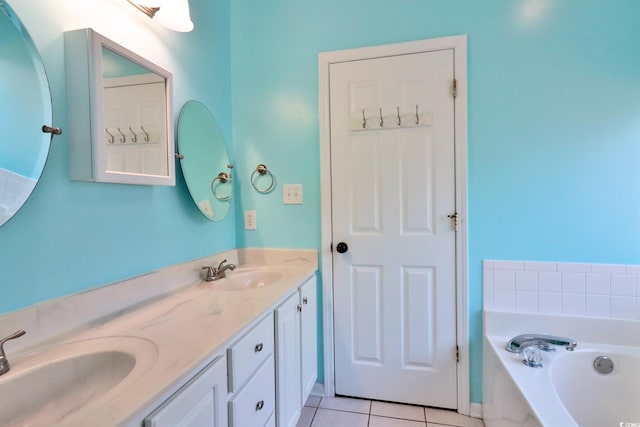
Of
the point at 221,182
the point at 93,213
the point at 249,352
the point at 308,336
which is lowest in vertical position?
the point at 308,336

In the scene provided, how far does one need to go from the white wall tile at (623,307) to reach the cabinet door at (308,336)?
159 centimetres

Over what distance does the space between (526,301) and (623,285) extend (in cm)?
46

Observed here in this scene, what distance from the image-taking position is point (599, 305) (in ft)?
5.21

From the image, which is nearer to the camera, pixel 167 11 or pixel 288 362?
pixel 167 11

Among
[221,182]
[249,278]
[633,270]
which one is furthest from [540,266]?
[221,182]

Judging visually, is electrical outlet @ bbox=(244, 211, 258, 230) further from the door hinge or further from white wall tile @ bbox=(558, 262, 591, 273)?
white wall tile @ bbox=(558, 262, 591, 273)

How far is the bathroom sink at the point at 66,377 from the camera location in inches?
27.9

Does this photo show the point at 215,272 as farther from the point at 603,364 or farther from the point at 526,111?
the point at 603,364

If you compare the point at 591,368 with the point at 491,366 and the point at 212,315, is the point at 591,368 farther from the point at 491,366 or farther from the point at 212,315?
the point at 212,315

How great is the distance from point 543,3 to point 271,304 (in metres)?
2.07

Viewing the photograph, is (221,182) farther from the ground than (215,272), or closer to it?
farther from the ground

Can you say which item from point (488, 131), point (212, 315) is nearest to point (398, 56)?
point (488, 131)

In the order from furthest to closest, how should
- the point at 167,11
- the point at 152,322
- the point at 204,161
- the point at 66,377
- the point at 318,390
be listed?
the point at 318,390
the point at 204,161
the point at 167,11
the point at 152,322
the point at 66,377

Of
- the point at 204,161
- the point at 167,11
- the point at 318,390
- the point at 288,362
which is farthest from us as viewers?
the point at 318,390
